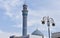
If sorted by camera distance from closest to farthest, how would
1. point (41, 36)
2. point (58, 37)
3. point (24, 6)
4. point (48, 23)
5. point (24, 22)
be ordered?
1. point (48, 23)
2. point (58, 37)
3. point (41, 36)
4. point (24, 22)
5. point (24, 6)

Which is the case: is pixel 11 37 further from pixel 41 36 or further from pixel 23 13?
pixel 23 13

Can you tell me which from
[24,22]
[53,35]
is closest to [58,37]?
[53,35]

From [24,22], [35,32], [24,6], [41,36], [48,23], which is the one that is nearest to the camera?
[48,23]

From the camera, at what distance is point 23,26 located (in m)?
91.6

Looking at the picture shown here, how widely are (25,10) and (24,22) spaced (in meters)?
7.38

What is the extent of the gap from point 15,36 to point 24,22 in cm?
1532

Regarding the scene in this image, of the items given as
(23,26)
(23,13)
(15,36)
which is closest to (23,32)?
(23,26)

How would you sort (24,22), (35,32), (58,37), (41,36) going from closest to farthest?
(58,37)
(41,36)
(35,32)
(24,22)

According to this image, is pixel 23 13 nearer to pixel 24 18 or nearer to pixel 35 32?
pixel 24 18

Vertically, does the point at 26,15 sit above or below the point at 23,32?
above

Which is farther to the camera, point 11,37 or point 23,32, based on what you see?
point 23,32

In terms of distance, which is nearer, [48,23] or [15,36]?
[48,23]

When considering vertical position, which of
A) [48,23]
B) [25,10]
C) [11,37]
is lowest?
[11,37]

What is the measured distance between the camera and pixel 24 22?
300 feet
